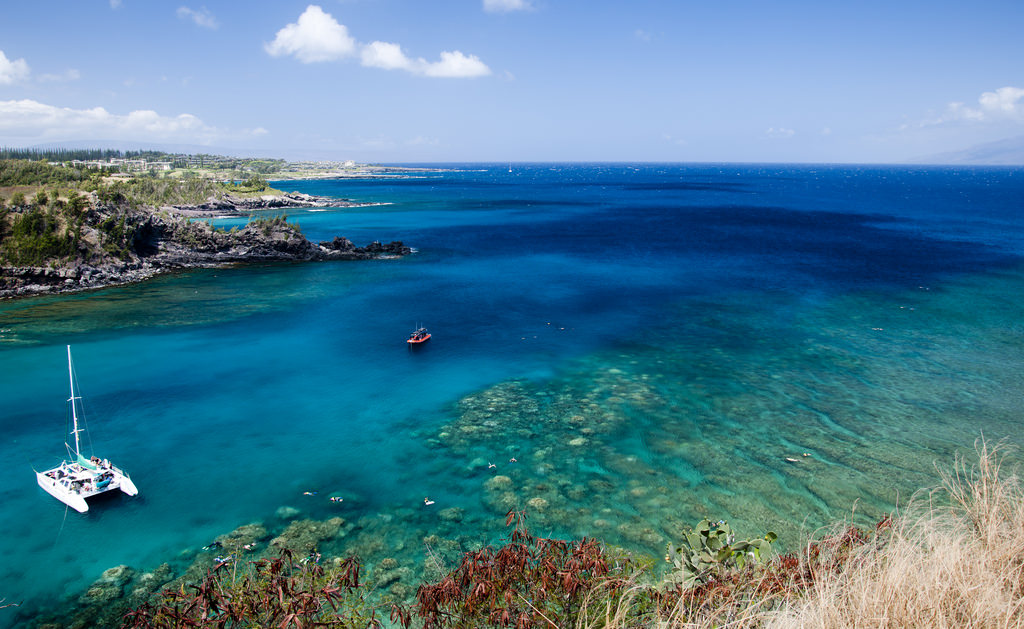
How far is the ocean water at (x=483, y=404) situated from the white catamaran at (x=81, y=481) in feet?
2.09

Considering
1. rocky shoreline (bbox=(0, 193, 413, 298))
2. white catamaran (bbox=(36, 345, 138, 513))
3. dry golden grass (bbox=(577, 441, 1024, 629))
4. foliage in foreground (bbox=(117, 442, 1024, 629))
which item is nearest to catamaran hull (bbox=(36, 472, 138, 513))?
white catamaran (bbox=(36, 345, 138, 513))

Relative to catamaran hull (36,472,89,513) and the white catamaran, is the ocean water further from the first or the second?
the white catamaran

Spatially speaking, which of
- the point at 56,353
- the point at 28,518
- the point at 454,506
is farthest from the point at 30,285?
the point at 454,506

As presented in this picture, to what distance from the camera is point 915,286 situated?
2486 inches

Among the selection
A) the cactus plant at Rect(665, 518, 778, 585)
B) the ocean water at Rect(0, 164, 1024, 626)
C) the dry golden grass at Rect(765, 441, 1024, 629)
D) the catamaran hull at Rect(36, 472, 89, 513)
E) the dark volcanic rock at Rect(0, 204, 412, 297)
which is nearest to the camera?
the dry golden grass at Rect(765, 441, 1024, 629)

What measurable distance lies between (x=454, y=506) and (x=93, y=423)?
22.5 meters

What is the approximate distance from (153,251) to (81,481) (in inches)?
2391

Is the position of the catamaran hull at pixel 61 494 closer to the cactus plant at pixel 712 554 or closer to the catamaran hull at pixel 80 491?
the catamaran hull at pixel 80 491

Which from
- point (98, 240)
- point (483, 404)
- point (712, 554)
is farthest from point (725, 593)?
point (98, 240)

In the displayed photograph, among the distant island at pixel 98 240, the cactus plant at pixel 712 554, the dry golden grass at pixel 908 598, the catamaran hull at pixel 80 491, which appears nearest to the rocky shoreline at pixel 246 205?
the distant island at pixel 98 240

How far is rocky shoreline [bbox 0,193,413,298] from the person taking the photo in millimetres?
59938

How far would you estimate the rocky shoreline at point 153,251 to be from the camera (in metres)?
59.9

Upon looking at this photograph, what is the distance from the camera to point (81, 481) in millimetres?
24344

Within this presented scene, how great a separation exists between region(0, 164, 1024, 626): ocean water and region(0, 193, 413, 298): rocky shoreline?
13.5 feet
